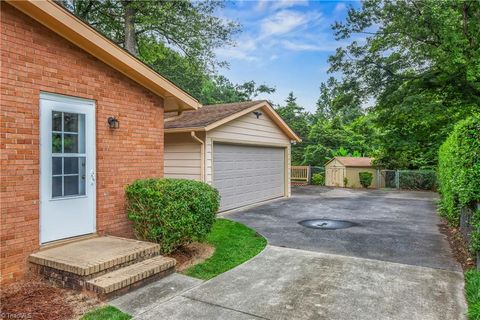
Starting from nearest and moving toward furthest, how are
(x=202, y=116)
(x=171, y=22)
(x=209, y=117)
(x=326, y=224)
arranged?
1. (x=326, y=224)
2. (x=209, y=117)
3. (x=202, y=116)
4. (x=171, y=22)

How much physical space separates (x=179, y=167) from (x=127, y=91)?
4121mm

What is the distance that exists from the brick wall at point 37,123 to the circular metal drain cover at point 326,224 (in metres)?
4.61

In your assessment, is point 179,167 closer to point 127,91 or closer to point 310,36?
point 127,91

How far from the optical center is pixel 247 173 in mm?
11500

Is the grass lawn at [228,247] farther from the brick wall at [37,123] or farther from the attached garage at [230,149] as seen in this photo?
the attached garage at [230,149]

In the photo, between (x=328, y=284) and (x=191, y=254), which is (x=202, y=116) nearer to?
(x=191, y=254)

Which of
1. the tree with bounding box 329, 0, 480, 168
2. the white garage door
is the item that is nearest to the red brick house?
the white garage door

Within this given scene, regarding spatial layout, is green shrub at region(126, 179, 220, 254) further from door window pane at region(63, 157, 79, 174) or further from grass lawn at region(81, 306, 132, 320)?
grass lawn at region(81, 306, 132, 320)

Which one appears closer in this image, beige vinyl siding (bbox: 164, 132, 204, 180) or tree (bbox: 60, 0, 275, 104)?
beige vinyl siding (bbox: 164, 132, 204, 180)

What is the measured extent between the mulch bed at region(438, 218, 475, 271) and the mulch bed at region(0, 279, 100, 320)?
5566 millimetres

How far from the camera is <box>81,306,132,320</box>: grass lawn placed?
11.6 ft

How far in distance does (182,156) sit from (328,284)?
6469 mm

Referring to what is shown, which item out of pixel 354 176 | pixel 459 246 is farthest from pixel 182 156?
pixel 354 176

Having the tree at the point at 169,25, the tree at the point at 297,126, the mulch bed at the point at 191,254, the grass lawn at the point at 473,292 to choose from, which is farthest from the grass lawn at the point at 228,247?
the tree at the point at 297,126
